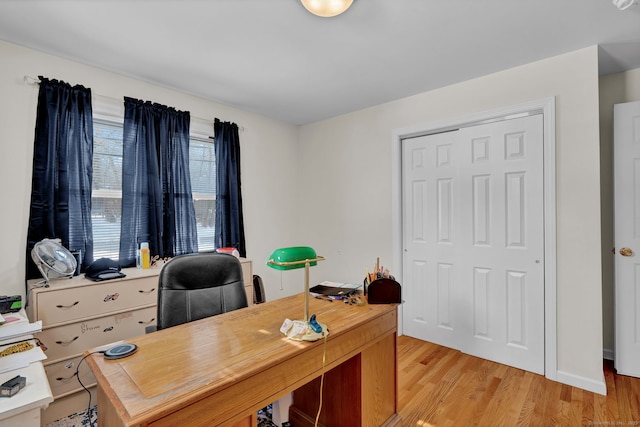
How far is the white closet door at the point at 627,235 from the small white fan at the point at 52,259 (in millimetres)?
4265

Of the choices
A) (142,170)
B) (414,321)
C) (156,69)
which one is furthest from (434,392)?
(156,69)

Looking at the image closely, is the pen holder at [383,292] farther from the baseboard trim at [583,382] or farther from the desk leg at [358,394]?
the baseboard trim at [583,382]

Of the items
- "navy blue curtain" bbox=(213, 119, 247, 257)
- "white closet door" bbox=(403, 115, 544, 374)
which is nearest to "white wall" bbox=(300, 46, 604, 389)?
"white closet door" bbox=(403, 115, 544, 374)

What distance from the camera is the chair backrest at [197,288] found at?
1765 mm

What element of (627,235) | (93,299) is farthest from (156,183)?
(627,235)

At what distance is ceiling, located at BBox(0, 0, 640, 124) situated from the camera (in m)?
1.84

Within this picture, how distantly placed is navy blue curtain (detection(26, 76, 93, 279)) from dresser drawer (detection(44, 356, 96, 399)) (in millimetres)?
710

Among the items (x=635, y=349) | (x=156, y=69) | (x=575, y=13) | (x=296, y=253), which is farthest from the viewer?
(x=156, y=69)

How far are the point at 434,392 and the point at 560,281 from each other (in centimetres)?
132

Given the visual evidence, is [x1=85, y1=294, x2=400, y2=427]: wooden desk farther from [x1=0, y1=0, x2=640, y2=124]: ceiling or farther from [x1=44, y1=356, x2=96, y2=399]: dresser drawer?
[x1=0, y1=0, x2=640, y2=124]: ceiling

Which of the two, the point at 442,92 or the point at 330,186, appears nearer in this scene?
the point at 442,92

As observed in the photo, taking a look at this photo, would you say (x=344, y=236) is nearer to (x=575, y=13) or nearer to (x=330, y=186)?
(x=330, y=186)

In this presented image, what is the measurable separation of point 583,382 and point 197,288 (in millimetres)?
2868

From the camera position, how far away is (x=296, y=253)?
1.43 metres
